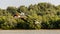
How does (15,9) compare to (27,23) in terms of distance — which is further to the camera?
(15,9)

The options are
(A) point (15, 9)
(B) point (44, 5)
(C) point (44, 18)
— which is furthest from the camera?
(B) point (44, 5)

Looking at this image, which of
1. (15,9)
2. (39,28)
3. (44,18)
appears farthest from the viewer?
(15,9)

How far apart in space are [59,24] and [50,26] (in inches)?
37.2

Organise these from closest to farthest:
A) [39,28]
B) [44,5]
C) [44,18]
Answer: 1. [39,28]
2. [44,18]
3. [44,5]

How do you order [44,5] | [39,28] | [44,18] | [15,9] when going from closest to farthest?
[39,28] < [44,18] < [15,9] < [44,5]

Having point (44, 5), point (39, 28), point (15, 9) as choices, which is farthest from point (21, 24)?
point (44, 5)

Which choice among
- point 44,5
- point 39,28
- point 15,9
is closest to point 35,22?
point 39,28

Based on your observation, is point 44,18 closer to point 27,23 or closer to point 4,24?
point 27,23

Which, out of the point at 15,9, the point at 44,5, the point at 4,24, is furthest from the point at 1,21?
the point at 44,5

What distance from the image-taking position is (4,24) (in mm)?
18234

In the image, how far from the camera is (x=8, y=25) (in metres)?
18.2

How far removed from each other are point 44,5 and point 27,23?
18980mm

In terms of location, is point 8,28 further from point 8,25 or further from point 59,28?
point 59,28

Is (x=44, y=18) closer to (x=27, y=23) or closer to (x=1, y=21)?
(x=27, y=23)
